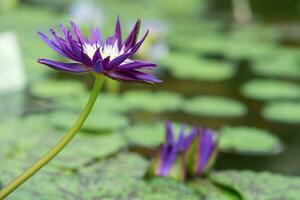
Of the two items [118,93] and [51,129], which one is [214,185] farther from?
[118,93]

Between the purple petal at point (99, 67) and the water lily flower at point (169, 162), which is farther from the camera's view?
the water lily flower at point (169, 162)

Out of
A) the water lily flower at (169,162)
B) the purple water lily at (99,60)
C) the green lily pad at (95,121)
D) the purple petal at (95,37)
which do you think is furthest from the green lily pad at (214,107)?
the purple water lily at (99,60)

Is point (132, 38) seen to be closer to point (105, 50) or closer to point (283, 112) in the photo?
point (105, 50)

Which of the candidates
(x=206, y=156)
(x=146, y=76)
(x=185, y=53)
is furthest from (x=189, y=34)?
(x=146, y=76)

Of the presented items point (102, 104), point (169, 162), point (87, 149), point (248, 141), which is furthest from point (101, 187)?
point (102, 104)

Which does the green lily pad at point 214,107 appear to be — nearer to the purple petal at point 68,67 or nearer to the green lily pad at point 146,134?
the green lily pad at point 146,134

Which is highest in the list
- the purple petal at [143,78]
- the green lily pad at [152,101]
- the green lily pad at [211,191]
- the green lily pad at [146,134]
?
the purple petal at [143,78]
